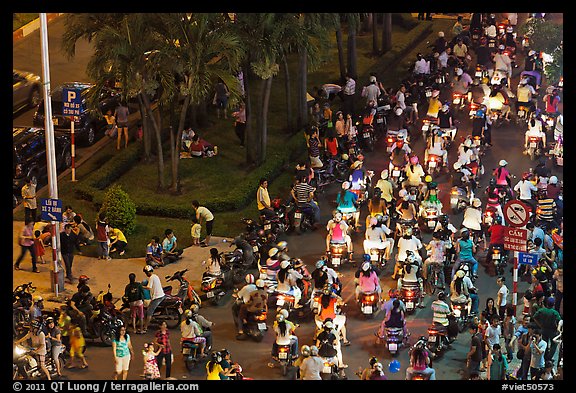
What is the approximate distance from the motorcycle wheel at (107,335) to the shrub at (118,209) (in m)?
6.29

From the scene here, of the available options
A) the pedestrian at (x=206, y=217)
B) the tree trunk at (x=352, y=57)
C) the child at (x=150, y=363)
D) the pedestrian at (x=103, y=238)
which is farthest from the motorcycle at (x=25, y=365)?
the tree trunk at (x=352, y=57)

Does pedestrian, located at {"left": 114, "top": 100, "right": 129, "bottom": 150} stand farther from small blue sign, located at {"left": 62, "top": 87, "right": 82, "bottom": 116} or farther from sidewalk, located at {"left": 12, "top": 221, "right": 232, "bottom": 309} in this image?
sidewalk, located at {"left": 12, "top": 221, "right": 232, "bottom": 309}

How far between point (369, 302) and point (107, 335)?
19.8ft

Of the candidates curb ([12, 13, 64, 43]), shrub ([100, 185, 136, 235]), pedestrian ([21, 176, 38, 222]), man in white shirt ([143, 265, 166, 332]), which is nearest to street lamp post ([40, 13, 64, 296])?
man in white shirt ([143, 265, 166, 332])

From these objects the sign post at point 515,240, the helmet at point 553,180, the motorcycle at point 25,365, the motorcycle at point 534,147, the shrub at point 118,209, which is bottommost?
the motorcycle at point 25,365

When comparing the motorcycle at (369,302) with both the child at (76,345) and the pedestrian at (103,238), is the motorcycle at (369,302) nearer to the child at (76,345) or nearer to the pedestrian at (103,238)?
the child at (76,345)

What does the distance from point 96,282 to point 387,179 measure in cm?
838

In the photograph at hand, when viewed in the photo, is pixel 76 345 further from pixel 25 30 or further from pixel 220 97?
pixel 25 30

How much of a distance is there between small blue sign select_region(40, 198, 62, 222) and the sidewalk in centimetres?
120

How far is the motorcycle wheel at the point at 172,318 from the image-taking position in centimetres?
3388

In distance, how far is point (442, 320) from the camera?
32.5 m

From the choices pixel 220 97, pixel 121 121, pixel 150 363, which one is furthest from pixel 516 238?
pixel 220 97

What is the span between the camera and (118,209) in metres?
38.7
